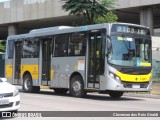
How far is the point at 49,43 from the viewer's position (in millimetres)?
21906

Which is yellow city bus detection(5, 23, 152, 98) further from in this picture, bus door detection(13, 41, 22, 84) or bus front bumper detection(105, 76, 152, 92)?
bus door detection(13, 41, 22, 84)

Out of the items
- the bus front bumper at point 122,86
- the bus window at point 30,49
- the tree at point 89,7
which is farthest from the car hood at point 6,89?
the tree at point 89,7

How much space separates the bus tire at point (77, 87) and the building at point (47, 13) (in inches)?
856

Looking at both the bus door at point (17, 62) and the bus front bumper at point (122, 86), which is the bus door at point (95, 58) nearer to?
the bus front bumper at point (122, 86)

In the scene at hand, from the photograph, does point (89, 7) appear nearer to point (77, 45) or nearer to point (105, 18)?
point (105, 18)

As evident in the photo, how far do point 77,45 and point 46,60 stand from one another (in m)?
2.95

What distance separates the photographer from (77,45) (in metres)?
19.8

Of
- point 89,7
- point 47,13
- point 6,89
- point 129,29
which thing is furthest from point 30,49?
point 47,13

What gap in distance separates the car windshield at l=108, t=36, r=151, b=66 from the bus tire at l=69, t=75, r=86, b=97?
7.32 feet

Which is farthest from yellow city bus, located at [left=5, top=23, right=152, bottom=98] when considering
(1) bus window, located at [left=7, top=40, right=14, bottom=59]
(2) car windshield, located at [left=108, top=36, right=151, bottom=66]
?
(1) bus window, located at [left=7, top=40, right=14, bottom=59]

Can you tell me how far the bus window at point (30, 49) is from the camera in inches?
901

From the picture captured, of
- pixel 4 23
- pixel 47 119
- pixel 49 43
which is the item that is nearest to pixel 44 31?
pixel 49 43

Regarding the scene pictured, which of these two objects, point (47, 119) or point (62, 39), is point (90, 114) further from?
point (62, 39)

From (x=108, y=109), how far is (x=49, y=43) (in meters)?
8.39
